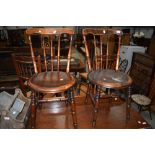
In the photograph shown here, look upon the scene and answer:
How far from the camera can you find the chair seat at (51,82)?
1380 millimetres

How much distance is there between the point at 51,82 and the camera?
1.48 meters

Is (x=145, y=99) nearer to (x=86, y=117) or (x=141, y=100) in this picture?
(x=141, y=100)

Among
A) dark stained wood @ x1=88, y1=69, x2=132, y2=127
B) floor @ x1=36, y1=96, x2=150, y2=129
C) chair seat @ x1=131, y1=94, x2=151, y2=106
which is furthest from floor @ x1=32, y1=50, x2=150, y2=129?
chair seat @ x1=131, y1=94, x2=151, y2=106

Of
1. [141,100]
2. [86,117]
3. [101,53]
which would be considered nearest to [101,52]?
[101,53]

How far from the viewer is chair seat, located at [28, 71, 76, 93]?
4.53ft

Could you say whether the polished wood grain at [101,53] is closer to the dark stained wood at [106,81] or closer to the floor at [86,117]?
the dark stained wood at [106,81]

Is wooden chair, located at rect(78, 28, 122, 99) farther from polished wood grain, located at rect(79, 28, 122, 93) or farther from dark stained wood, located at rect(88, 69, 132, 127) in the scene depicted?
dark stained wood, located at rect(88, 69, 132, 127)

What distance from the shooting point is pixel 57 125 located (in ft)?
5.55
